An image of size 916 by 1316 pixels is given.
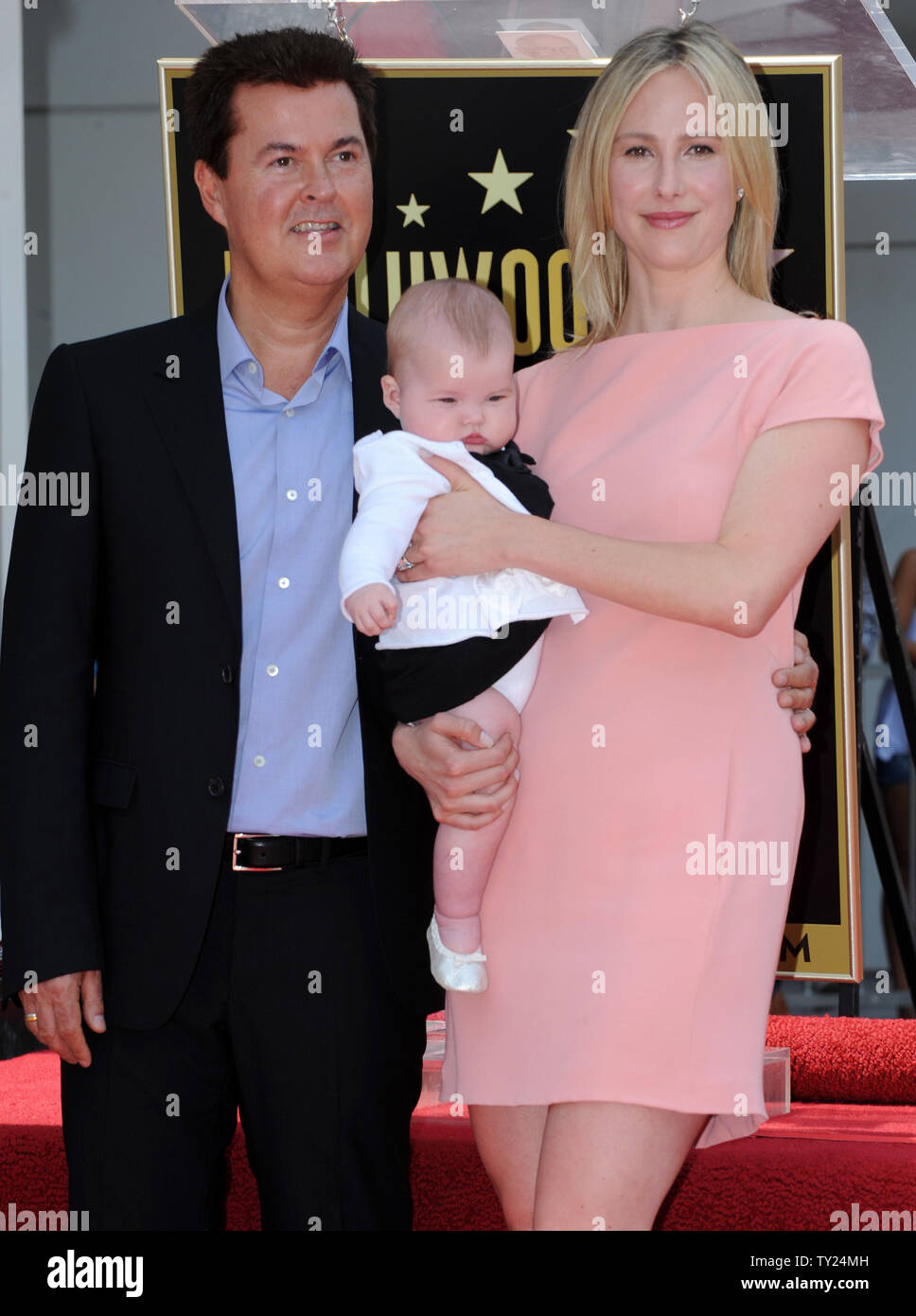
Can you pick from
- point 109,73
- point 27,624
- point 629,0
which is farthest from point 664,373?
point 109,73

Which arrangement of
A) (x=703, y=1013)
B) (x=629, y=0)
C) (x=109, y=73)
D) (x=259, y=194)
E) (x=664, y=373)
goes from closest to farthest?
(x=703, y=1013) < (x=664, y=373) < (x=259, y=194) < (x=629, y=0) < (x=109, y=73)

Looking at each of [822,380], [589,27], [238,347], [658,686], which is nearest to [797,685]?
[658,686]

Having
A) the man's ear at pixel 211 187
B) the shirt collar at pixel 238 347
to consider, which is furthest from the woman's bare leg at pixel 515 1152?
the man's ear at pixel 211 187

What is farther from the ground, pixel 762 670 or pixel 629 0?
pixel 629 0

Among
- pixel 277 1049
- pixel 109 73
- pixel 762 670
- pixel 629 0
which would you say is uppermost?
pixel 109 73

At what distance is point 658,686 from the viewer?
5.91ft

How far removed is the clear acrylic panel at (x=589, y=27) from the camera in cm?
302

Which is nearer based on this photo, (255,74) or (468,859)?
(468,859)

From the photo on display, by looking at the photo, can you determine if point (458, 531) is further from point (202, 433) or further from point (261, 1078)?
point (261, 1078)

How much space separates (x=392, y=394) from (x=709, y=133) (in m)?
0.50

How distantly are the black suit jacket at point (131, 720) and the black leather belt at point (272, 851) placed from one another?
0.04 m
